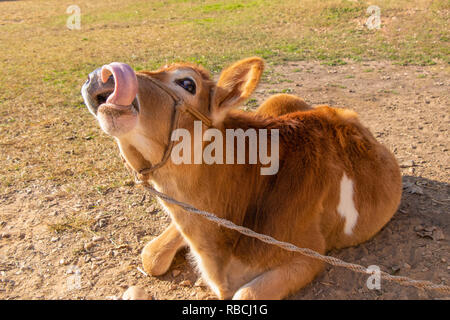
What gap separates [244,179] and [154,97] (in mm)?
1035

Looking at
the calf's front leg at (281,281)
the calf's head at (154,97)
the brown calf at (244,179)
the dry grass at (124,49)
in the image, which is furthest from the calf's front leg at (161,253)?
the dry grass at (124,49)

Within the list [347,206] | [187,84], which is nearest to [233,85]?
[187,84]

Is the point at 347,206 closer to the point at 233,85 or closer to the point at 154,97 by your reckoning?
the point at 233,85

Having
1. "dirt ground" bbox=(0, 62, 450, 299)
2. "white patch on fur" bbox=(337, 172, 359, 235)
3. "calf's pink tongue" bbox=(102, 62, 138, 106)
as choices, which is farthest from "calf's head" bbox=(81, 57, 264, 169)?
"dirt ground" bbox=(0, 62, 450, 299)

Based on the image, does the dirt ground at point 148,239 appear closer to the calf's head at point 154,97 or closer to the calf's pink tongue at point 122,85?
the calf's head at point 154,97

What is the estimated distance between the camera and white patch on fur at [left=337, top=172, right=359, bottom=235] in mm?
3673

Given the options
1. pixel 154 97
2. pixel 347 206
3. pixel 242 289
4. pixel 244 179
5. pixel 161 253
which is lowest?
pixel 161 253

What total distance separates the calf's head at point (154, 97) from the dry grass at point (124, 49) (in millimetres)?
2551

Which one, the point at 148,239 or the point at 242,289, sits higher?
the point at 242,289

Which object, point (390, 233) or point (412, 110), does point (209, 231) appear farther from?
point (412, 110)

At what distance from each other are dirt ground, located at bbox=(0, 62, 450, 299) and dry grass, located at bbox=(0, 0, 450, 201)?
565 mm

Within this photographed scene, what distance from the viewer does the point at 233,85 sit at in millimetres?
3172

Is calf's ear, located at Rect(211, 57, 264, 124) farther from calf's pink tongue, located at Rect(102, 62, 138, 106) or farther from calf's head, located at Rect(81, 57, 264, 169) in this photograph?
calf's pink tongue, located at Rect(102, 62, 138, 106)

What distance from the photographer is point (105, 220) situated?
463cm
